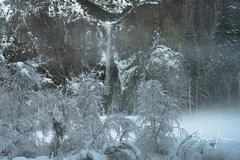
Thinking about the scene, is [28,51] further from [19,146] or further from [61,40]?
[19,146]

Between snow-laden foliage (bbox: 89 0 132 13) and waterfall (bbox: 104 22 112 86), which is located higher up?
snow-laden foliage (bbox: 89 0 132 13)

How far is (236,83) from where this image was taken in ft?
140


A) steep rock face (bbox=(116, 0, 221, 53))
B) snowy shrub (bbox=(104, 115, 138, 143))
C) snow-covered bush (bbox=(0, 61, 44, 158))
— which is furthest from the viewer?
steep rock face (bbox=(116, 0, 221, 53))

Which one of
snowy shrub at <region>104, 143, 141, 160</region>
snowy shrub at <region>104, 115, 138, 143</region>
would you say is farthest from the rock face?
snowy shrub at <region>104, 143, 141, 160</region>

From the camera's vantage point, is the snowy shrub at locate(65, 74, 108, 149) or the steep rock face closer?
the snowy shrub at locate(65, 74, 108, 149)

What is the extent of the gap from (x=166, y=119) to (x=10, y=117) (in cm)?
960

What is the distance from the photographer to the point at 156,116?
18344 millimetres

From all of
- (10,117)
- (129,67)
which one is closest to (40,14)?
(129,67)

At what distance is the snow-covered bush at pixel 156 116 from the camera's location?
17781 millimetres

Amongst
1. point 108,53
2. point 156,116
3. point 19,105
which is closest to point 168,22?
point 108,53

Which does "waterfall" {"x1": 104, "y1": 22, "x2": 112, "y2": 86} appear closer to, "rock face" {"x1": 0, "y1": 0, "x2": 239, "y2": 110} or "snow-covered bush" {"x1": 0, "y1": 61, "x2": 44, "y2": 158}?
"rock face" {"x1": 0, "y1": 0, "x2": 239, "y2": 110}

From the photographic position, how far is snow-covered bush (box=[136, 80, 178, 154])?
1778 cm

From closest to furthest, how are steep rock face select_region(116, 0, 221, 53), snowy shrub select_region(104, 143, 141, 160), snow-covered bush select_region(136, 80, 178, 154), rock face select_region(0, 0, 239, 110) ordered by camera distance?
snowy shrub select_region(104, 143, 141, 160) → snow-covered bush select_region(136, 80, 178, 154) → steep rock face select_region(116, 0, 221, 53) → rock face select_region(0, 0, 239, 110)

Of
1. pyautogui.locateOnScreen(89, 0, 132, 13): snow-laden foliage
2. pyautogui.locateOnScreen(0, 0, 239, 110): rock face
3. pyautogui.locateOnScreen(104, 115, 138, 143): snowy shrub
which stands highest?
pyautogui.locateOnScreen(89, 0, 132, 13): snow-laden foliage
